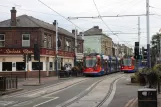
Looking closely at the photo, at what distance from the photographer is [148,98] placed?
14.2 m

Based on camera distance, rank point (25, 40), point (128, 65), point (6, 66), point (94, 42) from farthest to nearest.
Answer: point (94, 42)
point (128, 65)
point (25, 40)
point (6, 66)

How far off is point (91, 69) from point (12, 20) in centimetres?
1349

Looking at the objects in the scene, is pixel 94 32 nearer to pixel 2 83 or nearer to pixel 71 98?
pixel 2 83

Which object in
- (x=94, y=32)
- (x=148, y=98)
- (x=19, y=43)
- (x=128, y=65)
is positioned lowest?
(x=148, y=98)

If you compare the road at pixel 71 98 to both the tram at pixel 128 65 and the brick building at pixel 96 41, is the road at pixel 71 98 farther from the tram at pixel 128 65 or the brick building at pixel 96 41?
the brick building at pixel 96 41

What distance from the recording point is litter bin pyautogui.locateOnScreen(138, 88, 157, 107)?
1414 centimetres

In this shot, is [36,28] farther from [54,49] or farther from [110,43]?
[110,43]

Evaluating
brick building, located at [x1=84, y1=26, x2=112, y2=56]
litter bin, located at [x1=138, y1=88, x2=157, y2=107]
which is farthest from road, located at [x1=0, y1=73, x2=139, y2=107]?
brick building, located at [x1=84, y1=26, x2=112, y2=56]

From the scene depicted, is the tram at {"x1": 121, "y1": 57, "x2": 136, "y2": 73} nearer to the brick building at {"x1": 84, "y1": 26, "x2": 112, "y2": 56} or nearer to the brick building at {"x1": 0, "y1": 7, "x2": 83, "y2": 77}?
the brick building at {"x1": 0, "y1": 7, "x2": 83, "y2": 77}

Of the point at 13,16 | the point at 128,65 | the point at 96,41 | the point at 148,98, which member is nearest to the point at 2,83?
the point at 148,98

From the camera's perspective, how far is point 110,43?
109750 mm

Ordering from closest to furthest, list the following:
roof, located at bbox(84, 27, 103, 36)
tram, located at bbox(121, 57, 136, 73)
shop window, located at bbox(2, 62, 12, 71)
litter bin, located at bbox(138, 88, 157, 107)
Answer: litter bin, located at bbox(138, 88, 157, 107) < shop window, located at bbox(2, 62, 12, 71) < tram, located at bbox(121, 57, 136, 73) < roof, located at bbox(84, 27, 103, 36)

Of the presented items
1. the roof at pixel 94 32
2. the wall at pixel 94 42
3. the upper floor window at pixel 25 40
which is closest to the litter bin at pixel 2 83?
the upper floor window at pixel 25 40

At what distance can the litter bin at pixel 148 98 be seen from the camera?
46.4 ft
